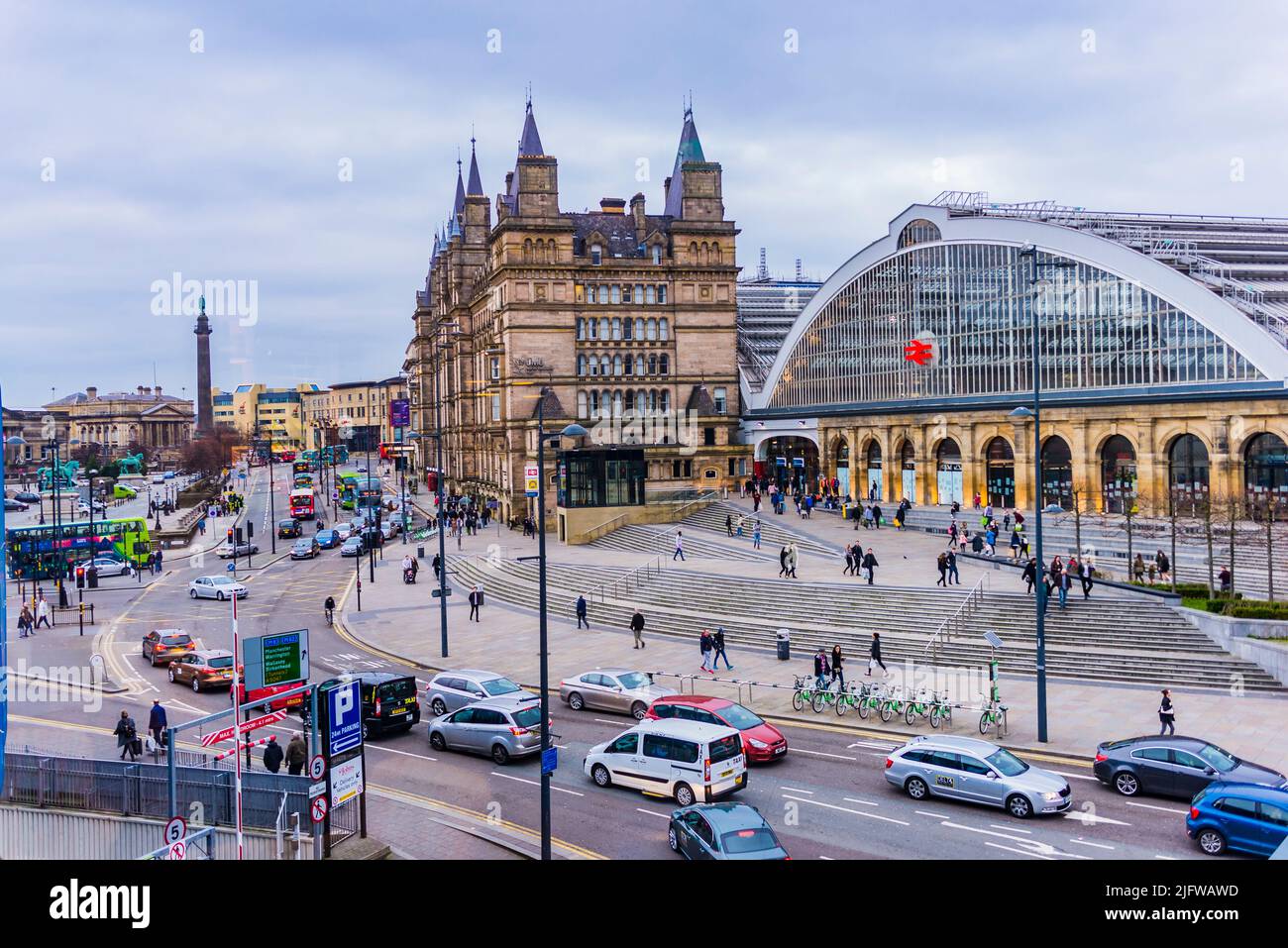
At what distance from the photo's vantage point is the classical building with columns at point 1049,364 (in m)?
45.8

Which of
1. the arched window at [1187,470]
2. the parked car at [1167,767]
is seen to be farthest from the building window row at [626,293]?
the parked car at [1167,767]

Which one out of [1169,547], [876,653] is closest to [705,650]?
[876,653]

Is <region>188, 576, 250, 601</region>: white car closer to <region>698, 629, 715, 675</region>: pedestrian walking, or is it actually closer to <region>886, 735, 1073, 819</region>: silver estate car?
<region>698, 629, 715, 675</region>: pedestrian walking

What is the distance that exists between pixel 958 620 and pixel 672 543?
2253 cm

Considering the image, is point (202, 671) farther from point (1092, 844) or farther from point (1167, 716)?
point (1167, 716)

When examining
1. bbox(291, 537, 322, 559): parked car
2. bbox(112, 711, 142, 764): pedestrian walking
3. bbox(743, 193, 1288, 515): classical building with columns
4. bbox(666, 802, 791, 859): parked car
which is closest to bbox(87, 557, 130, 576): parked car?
bbox(291, 537, 322, 559): parked car

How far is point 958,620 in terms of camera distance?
1296 inches

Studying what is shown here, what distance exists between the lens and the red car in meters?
22.2

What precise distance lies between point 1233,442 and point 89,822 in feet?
152

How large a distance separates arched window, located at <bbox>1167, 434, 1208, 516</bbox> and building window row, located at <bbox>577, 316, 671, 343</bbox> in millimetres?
37736

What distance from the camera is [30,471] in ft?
545
